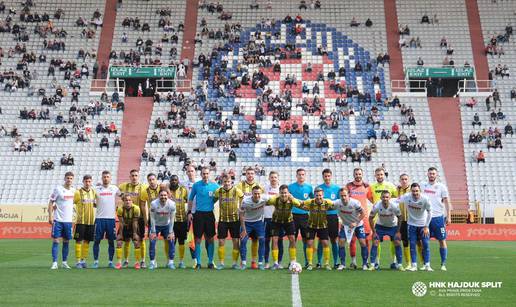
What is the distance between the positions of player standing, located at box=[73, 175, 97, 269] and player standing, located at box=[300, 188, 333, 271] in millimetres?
5029

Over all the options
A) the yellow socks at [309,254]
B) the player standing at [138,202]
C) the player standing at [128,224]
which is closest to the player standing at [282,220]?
the yellow socks at [309,254]

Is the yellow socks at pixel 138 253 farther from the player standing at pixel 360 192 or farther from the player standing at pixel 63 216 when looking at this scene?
the player standing at pixel 360 192

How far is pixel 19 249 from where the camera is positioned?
30312 mm

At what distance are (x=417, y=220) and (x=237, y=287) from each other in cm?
578

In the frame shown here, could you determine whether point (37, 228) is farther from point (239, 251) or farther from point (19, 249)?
point (239, 251)

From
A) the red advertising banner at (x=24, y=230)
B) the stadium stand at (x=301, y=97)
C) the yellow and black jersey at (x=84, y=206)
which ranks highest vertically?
the stadium stand at (x=301, y=97)

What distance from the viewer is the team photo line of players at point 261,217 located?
64.5ft

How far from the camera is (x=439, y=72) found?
61531mm

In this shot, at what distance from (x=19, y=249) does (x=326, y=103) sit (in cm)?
3213

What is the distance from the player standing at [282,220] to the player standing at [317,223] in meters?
0.35

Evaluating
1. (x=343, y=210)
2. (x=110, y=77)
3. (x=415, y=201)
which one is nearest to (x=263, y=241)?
(x=343, y=210)

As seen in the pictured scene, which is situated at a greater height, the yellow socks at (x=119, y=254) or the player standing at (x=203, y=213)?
the player standing at (x=203, y=213)

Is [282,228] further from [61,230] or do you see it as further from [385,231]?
[61,230]

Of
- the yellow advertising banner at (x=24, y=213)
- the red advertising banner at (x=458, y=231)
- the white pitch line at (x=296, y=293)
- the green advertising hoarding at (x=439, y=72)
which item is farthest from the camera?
the green advertising hoarding at (x=439, y=72)
